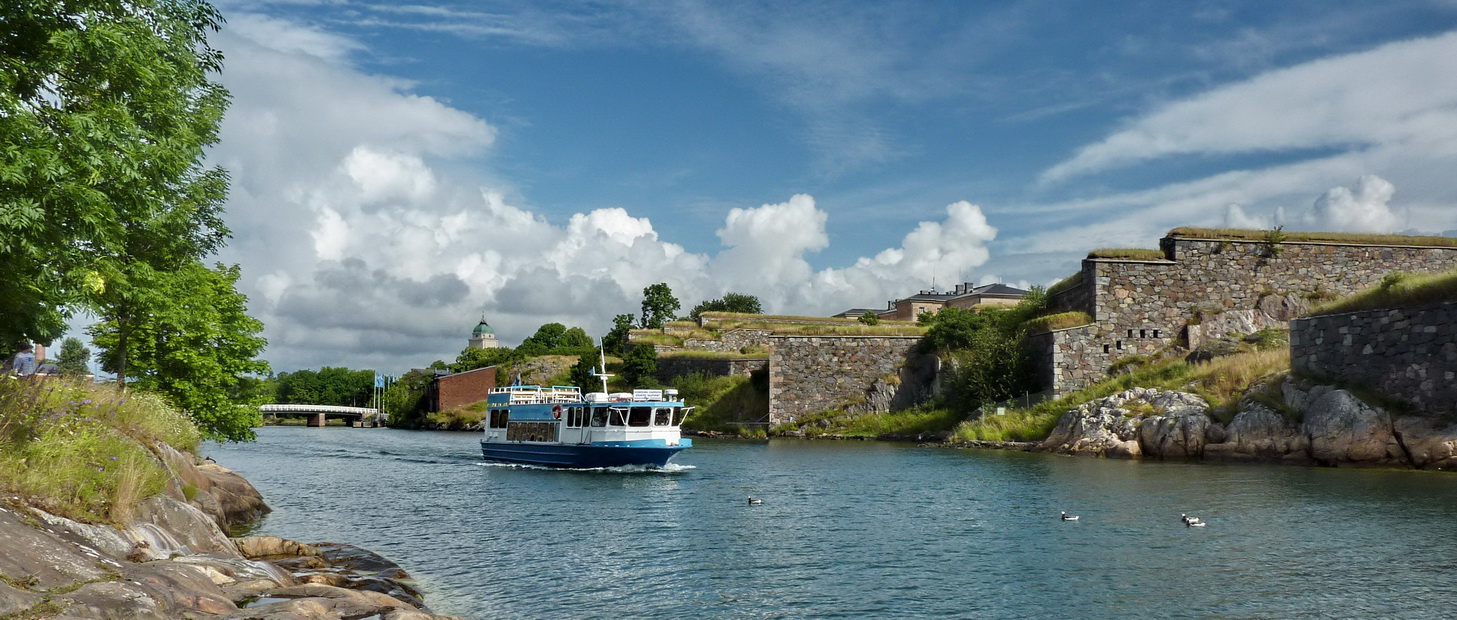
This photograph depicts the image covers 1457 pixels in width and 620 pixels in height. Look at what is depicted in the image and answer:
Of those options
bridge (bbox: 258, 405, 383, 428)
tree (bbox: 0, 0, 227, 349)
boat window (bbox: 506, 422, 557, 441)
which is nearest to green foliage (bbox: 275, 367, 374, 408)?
bridge (bbox: 258, 405, 383, 428)

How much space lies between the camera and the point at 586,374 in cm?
7850

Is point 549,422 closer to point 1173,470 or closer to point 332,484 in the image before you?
point 332,484

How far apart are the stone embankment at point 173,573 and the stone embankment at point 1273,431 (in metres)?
29.2

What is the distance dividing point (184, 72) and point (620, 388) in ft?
188

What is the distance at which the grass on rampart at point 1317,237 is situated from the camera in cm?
4881

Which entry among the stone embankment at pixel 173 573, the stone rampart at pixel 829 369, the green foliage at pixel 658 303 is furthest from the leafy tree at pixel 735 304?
the stone embankment at pixel 173 573

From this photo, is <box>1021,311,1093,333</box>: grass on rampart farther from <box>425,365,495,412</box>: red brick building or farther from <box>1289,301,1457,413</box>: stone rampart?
<box>425,365,495,412</box>: red brick building

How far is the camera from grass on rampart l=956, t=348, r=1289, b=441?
122 feet

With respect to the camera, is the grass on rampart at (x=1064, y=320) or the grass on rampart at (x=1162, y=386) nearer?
the grass on rampart at (x=1162, y=386)

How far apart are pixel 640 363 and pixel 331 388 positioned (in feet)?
411

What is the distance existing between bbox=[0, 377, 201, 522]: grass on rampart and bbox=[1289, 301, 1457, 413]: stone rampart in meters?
34.5

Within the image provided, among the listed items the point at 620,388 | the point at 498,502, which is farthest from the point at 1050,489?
the point at 620,388

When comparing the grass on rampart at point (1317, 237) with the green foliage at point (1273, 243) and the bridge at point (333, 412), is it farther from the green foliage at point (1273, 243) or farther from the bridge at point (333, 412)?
the bridge at point (333, 412)

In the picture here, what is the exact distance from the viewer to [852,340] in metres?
61.6
